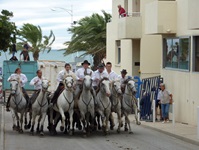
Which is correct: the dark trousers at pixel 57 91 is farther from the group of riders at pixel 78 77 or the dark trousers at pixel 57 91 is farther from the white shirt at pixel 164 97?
the white shirt at pixel 164 97

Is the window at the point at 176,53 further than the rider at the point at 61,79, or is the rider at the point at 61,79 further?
the window at the point at 176,53

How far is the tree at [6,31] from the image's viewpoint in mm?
31456

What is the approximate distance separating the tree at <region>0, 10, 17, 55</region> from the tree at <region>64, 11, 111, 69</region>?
22164mm

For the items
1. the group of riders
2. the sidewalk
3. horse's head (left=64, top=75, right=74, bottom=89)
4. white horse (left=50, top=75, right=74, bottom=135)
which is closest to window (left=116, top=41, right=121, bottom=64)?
the sidewalk

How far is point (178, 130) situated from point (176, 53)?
7.04 meters

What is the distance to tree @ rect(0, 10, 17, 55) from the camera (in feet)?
103

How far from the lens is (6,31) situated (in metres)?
31.6

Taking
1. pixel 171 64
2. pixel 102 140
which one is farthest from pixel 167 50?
pixel 102 140

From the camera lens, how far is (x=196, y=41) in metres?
27.6

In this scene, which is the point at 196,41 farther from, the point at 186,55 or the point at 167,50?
the point at 167,50

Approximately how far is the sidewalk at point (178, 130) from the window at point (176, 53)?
3130 mm

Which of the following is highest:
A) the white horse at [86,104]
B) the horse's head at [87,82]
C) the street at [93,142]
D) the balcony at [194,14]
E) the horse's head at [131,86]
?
the balcony at [194,14]


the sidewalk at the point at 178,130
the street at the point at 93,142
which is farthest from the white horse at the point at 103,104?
the sidewalk at the point at 178,130

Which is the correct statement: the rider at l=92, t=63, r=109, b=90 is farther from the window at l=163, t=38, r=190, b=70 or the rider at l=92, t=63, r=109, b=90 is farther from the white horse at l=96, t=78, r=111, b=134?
the window at l=163, t=38, r=190, b=70
